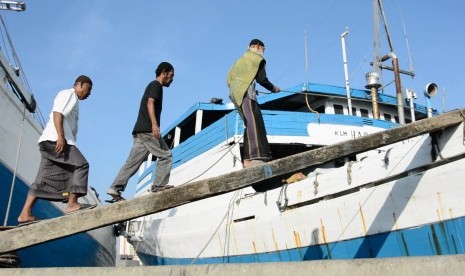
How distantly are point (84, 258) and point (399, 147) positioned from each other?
6.34 meters

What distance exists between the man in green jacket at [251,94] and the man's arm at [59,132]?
1.77 m

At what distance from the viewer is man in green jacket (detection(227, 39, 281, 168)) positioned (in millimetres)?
4484

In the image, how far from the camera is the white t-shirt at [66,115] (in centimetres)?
417

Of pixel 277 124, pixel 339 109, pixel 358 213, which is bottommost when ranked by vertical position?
pixel 358 213

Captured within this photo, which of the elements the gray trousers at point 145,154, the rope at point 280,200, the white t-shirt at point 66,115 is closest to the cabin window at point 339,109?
the rope at point 280,200

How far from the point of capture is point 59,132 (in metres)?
4.05

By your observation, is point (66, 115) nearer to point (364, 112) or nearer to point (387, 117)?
point (364, 112)

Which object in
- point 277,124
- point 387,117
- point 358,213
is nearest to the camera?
point 358,213

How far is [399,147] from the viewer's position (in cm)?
581

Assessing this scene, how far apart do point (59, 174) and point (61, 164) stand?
0.10 m

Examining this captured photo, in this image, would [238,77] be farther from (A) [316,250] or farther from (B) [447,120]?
(A) [316,250]

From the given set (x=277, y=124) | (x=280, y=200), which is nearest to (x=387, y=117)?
(x=277, y=124)

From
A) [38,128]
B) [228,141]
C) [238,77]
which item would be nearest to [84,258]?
[38,128]

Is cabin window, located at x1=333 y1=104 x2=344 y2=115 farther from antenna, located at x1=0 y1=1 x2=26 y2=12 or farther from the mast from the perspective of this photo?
antenna, located at x1=0 y1=1 x2=26 y2=12
